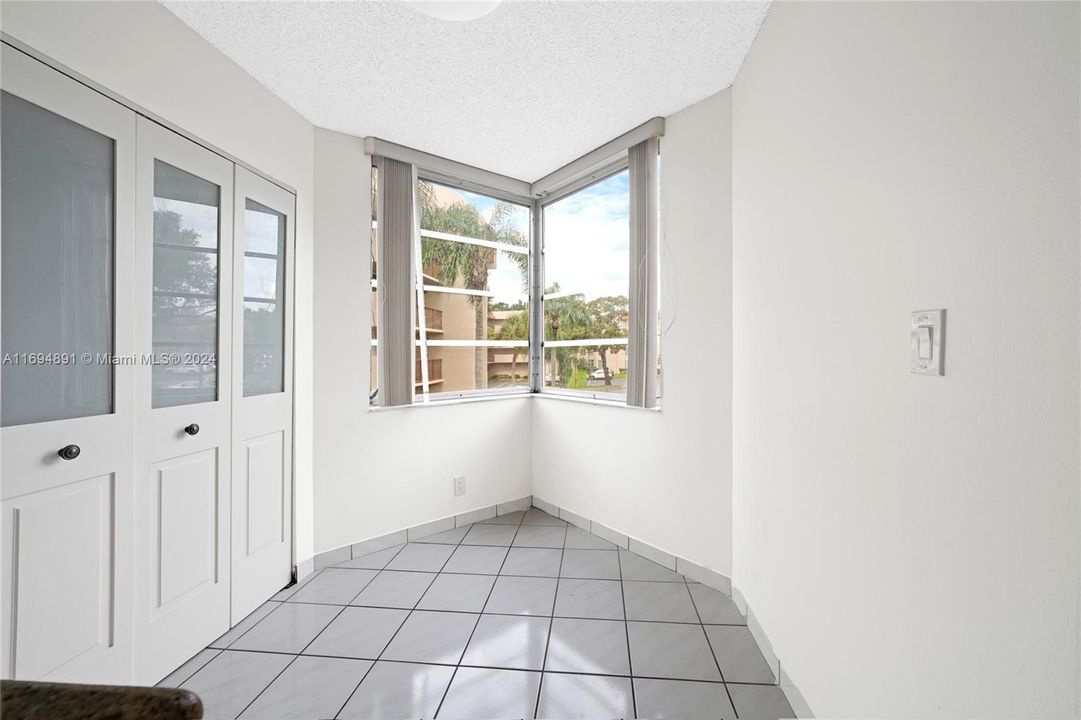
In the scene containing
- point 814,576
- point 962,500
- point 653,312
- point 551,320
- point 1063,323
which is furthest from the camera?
point 551,320

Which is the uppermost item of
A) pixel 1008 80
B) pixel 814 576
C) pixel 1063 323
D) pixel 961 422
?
pixel 1008 80

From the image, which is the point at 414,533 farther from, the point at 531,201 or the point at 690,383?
the point at 531,201

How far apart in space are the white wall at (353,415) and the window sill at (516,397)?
0.03 m

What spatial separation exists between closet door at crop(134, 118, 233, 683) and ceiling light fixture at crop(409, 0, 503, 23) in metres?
1.14

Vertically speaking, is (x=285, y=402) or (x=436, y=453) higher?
(x=285, y=402)

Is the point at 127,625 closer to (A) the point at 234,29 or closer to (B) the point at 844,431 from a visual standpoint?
(A) the point at 234,29

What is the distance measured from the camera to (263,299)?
2193 mm

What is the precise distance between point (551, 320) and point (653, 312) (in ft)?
3.63

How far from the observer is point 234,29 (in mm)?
1792

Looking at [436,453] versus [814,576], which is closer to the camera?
[814,576]

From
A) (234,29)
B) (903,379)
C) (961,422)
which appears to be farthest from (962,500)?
(234,29)

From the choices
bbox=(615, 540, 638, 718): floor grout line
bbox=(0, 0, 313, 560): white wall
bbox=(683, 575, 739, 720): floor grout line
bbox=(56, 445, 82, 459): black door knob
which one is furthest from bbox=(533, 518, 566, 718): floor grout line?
bbox=(56, 445, 82, 459): black door knob

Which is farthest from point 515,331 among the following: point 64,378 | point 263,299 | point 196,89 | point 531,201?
point 64,378

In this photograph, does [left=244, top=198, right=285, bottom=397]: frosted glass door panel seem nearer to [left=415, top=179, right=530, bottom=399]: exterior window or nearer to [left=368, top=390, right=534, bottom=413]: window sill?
[left=368, top=390, right=534, bottom=413]: window sill
